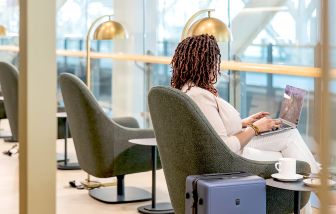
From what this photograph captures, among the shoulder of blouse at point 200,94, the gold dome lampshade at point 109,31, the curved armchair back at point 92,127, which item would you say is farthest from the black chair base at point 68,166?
the shoulder of blouse at point 200,94

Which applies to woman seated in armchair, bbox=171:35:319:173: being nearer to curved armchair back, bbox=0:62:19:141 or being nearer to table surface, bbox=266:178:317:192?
table surface, bbox=266:178:317:192

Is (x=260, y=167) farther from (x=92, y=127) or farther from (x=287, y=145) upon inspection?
(x=92, y=127)

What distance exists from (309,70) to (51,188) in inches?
84.9

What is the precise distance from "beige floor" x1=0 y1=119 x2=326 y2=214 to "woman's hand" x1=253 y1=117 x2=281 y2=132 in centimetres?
68

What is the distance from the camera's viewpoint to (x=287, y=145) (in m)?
3.47

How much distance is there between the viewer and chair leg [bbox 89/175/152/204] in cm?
446

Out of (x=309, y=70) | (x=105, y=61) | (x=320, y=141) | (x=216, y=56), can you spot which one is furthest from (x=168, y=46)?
(x=320, y=141)

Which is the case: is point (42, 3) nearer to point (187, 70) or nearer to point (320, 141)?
point (187, 70)

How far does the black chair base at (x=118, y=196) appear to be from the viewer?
4441 mm

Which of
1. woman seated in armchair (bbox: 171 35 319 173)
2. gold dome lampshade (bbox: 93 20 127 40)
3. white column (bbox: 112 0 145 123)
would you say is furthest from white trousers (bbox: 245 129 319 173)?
white column (bbox: 112 0 145 123)

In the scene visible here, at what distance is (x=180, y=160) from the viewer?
2936 mm

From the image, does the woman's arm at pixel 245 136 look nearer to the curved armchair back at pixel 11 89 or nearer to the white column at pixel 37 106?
the white column at pixel 37 106

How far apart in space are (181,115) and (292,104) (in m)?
0.81

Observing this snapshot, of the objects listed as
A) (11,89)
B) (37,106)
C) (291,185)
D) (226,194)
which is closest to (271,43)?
(11,89)
